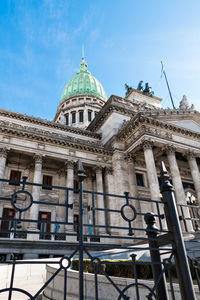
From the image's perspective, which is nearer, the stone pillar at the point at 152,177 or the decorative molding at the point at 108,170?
the stone pillar at the point at 152,177

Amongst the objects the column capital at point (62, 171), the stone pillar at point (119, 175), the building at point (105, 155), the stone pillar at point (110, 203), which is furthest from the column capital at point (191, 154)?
the column capital at point (62, 171)

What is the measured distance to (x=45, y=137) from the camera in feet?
82.4

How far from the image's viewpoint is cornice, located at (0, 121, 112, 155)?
23.7 metres

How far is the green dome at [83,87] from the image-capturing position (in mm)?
53134

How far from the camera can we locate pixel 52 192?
26531mm

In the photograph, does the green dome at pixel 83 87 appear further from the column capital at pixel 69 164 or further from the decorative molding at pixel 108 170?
the column capital at pixel 69 164

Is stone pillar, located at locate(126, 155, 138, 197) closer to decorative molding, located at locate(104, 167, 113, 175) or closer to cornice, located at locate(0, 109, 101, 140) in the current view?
decorative molding, located at locate(104, 167, 113, 175)

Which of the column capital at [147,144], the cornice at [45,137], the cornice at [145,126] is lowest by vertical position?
the column capital at [147,144]

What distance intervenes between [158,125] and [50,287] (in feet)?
68.0

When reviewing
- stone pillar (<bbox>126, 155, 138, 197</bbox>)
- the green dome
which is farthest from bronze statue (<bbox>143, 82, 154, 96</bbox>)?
stone pillar (<bbox>126, 155, 138, 197</bbox>)

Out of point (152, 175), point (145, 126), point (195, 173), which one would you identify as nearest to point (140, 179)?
point (195, 173)

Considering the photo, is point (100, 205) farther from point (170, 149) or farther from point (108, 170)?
point (170, 149)

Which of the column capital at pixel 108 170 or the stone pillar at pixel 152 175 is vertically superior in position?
the column capital at pixel 108 170

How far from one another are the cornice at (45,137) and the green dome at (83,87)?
28117mm
